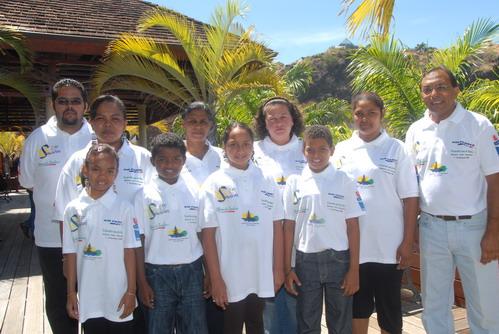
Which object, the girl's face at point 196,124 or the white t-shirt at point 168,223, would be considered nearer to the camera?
the white t-shirt at point 168,223

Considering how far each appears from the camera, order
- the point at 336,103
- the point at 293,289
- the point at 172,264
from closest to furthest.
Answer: the point at 172,264, the point at 293,289, the point at 336,103

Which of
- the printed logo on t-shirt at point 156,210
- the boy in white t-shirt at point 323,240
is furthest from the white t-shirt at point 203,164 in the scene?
the boy in white t-shirt at point 323,240

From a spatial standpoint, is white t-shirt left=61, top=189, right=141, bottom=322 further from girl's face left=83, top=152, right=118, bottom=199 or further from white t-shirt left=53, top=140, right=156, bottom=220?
white t-shirt left=53, top=140, right=156, bottom=220

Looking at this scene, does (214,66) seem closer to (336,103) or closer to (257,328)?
(257,328)

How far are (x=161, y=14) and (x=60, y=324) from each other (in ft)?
17.8

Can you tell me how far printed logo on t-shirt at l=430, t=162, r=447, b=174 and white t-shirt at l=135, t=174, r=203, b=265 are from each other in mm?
1635

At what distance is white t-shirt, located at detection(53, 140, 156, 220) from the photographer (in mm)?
2883

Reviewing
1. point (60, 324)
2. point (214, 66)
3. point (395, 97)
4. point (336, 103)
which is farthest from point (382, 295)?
point (336, 103)

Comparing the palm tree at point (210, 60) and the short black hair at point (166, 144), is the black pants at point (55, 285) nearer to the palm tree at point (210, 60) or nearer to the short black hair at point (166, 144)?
the short black hair at point (166, 144)

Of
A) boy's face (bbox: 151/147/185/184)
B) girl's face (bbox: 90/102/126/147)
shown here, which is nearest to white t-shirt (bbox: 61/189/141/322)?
boy's face (bbox: 151/147/185/184)

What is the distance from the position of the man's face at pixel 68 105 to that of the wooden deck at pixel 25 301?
2.13 m

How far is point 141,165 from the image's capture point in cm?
304

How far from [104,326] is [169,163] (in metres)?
1.06

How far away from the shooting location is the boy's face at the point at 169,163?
110 inches
